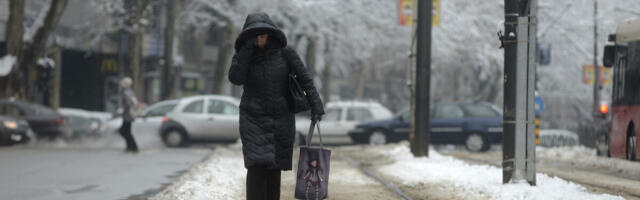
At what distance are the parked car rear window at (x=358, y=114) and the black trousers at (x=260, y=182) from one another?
17.8 metres

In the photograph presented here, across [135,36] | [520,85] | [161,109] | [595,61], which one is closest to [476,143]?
[161,109]

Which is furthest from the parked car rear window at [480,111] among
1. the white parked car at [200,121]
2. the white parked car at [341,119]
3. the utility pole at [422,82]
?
the utility pole at [422,82]

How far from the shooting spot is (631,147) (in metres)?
14.5

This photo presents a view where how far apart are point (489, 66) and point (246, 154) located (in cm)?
3109

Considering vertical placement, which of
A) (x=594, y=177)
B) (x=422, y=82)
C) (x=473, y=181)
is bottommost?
(x=594, y=177)

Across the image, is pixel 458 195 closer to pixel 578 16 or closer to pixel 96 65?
pixel 578 16

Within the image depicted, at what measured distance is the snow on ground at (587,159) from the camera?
50.0 ft

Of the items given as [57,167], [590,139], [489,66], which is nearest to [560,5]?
[489,66]

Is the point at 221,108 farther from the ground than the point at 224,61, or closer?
closer

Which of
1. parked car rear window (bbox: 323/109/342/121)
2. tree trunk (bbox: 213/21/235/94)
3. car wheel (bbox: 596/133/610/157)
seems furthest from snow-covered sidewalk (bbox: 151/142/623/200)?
tree trunk (bbox: 213/21/235/94)

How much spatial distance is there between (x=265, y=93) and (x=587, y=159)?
12178mm

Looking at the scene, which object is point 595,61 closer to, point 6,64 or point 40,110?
point 40,110

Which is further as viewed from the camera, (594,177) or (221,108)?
(221,108)

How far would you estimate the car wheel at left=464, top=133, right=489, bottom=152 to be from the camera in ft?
72.7
